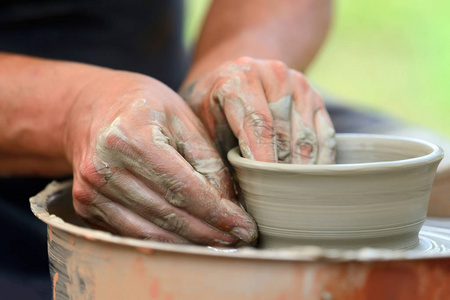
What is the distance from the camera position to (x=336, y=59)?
16.8 feet

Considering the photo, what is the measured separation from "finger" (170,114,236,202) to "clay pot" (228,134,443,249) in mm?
41

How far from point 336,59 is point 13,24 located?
13.4ft

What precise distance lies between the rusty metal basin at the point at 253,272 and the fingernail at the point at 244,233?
0.69 feet

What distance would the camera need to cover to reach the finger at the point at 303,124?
898 millimetres

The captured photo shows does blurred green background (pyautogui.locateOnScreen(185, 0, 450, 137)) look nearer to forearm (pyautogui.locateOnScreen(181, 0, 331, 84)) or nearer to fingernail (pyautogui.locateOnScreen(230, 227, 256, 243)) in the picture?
forearm (pyautogui.locateOnScreen(181, 0, 331, 84))

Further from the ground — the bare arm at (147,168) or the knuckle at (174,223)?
the bare arm at (147,168)

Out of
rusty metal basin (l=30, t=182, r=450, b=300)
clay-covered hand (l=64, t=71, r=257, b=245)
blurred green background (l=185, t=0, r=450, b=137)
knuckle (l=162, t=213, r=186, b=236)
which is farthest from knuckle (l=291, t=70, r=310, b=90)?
blurred green background (l=185, t=0, r=450, b=137)

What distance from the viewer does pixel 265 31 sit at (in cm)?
136

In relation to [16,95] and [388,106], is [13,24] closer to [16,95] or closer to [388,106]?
[16,95]

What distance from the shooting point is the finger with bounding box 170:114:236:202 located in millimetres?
818

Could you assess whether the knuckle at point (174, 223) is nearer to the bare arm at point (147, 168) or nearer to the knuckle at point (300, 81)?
the bare arm at point (147, 168)

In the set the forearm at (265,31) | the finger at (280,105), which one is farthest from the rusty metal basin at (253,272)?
the forearm at (265,31)

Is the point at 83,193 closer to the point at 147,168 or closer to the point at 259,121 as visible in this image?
the point at 147,168

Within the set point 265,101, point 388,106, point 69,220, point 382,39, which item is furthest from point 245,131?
point 382,39
